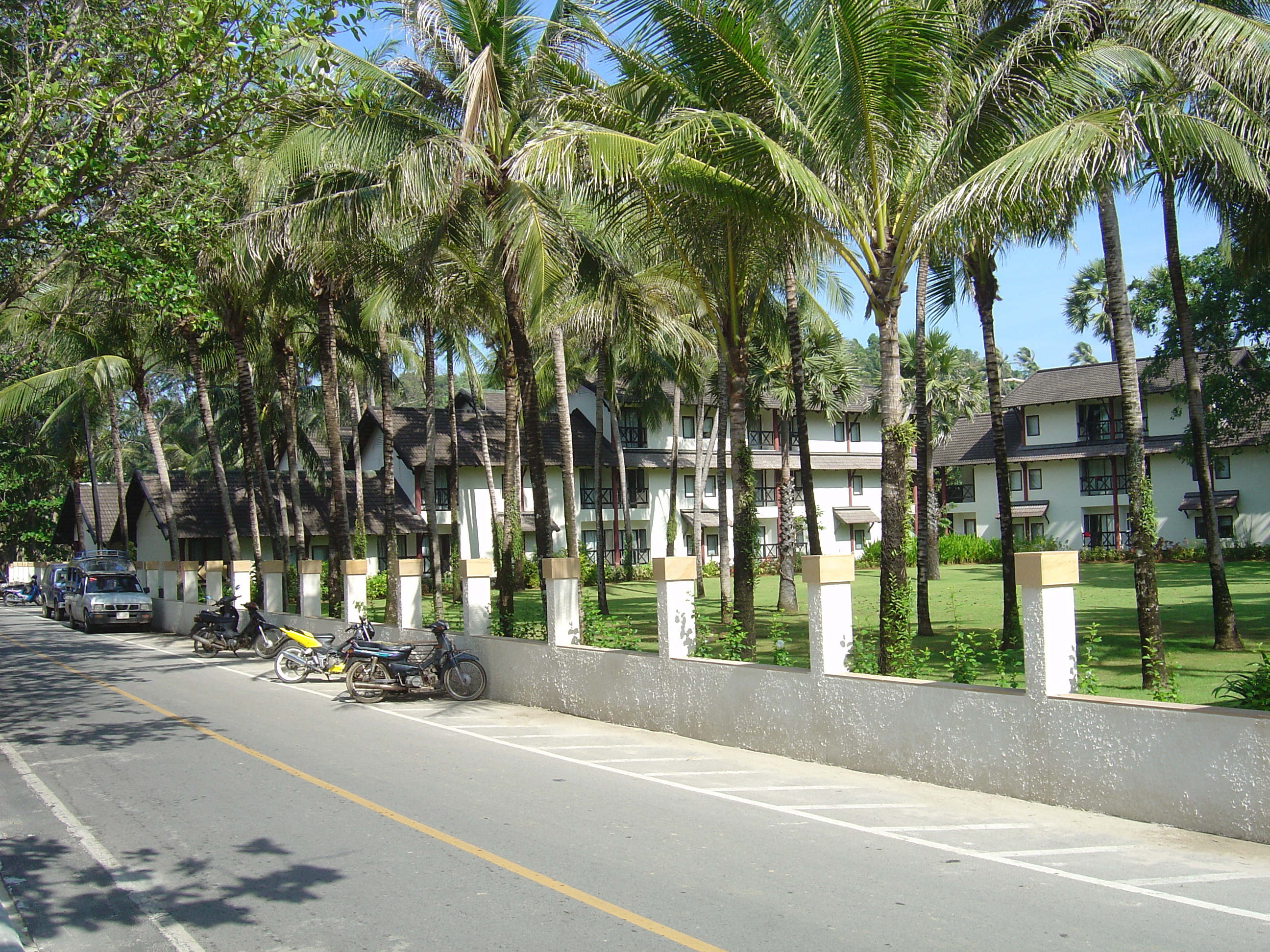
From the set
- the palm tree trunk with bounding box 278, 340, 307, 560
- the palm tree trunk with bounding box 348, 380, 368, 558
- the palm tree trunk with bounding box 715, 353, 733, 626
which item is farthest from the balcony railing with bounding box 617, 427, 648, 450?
the palm tree trunk with bounding box 278, 340, 307, 560

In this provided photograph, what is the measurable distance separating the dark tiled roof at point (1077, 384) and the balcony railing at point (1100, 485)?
385cm

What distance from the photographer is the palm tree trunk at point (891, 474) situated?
1077cm

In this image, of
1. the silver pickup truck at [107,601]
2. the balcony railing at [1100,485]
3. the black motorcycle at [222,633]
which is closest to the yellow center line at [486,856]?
the black motorcycle at [222,633]

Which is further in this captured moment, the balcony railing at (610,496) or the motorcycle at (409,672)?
the balcony railing at (610,496)

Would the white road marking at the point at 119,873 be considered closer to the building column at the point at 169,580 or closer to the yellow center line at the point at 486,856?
the yellow center line at the point at 486,856

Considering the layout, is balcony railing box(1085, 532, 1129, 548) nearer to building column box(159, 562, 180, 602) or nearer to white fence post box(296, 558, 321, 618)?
white fence post box(296, 558, 321, 618)

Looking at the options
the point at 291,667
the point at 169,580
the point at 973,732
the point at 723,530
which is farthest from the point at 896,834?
the point at 169,580

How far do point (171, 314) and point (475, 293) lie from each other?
5.46 metres

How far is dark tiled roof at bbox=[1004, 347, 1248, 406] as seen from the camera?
46094 mm

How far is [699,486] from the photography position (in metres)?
39.0

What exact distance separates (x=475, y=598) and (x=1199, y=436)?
11.5 metres

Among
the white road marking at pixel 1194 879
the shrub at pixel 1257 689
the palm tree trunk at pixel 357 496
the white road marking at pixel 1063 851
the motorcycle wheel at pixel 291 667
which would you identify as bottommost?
the white road marking at pixel 1063 851

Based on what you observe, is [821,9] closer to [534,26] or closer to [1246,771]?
[534,26]

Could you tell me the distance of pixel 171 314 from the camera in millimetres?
14328
